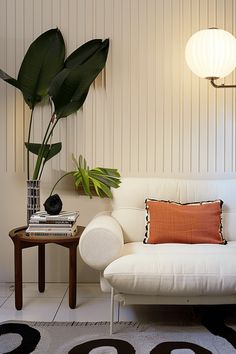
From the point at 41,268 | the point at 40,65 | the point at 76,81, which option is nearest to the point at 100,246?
the point at 41,268

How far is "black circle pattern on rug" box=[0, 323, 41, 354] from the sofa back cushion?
83cm

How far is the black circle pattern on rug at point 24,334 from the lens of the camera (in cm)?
178

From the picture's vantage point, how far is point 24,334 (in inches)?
76.6

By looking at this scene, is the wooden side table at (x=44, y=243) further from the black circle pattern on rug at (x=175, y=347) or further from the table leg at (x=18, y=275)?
the black circle pattern on rug at (x=175, y=347)

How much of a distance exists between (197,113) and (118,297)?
4.98 ft

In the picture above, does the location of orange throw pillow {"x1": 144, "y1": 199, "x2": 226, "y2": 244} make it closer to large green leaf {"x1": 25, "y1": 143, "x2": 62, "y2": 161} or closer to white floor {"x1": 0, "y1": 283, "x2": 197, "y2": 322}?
white floor {"x1": 0, "y1": 283, "x2": 197, "y2": 322}

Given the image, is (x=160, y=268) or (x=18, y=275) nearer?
(x=160, y=268)

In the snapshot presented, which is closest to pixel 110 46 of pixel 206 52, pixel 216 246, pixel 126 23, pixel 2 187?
pixel 126 23

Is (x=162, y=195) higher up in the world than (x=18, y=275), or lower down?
higher up

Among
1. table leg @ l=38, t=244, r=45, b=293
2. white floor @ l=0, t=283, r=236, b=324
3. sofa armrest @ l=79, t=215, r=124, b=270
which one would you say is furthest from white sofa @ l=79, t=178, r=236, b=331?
table leg @ l=38, t=244, r=45, b=293

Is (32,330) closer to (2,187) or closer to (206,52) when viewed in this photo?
(2,187)

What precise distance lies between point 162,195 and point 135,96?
31.3 inches

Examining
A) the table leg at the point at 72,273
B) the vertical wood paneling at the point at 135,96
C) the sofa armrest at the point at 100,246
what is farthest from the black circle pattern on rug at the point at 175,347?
the vertical wood paneling at the point at 135,96

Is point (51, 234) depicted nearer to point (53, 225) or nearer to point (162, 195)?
point (53, 225)
